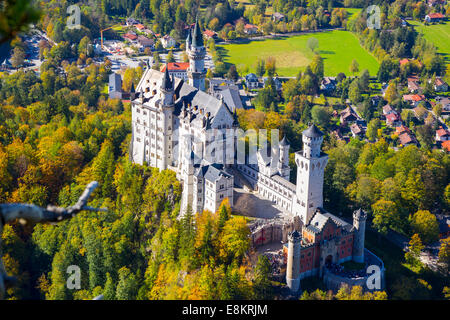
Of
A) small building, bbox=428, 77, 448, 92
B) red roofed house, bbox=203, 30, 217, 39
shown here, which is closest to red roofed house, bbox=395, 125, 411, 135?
small building, bbox=428, 77, 448, 92

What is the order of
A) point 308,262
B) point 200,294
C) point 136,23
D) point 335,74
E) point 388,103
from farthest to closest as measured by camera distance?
point 136,23 → point 335,74 → point 388,103 → point 308,262 → point 200,294

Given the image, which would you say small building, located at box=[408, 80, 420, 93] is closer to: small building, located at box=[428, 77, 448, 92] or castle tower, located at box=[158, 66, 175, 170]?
small building, located at box=[428, 77, 448, 92]

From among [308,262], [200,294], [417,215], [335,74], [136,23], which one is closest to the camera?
[200,294]

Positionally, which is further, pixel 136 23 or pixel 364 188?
pixel 136 23

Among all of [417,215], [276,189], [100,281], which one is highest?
[276,189]

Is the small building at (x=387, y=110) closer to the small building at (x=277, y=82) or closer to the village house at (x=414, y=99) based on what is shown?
the village house at (x=414, y=99)

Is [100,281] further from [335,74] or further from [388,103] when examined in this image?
[335,74]

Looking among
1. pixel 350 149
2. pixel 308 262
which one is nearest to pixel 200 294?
pixel 308 262

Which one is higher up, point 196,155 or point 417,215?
point 196,155

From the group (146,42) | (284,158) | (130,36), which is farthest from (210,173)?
(130,36)
